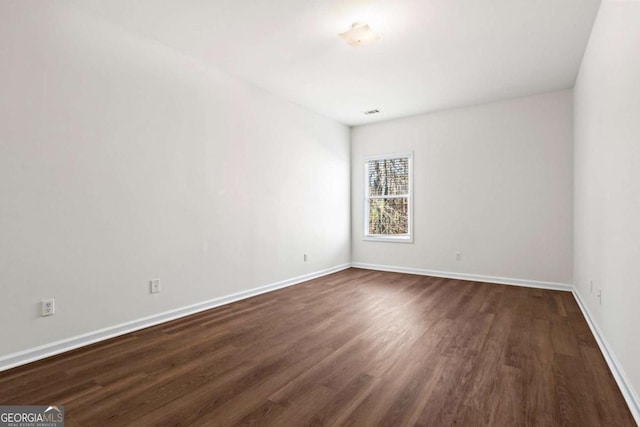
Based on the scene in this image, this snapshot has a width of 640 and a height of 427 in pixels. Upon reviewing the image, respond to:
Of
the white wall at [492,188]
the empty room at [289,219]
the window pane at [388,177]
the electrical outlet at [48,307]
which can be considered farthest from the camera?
the window pane at [388,177]

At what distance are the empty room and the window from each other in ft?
3.23

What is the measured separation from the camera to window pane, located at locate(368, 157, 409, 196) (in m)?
5.79

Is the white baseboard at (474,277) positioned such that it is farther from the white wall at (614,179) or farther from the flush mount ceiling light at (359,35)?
the flush mount ceiling light at (359,35)

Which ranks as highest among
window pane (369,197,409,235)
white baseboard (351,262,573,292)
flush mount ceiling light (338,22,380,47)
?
flush mount ceiling light (338,22,380,47)

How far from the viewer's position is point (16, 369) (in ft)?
7.30

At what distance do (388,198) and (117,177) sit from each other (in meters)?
4.29

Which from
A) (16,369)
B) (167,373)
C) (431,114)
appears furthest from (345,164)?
(16,369)

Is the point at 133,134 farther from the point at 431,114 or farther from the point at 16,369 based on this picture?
the point at 431,114

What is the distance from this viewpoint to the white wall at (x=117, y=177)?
233 centimetres

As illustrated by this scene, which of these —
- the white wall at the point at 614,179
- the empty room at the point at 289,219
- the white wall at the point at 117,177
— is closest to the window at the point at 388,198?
the empty room at the point at 289,219

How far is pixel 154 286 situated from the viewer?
123 inches

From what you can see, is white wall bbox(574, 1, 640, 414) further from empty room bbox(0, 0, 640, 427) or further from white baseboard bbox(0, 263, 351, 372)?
white baseboard bbox(0, 263, 351, 372)

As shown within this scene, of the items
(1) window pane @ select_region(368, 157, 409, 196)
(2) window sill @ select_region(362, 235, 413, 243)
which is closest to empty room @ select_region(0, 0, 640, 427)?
(2) window sill @ select_region(362, 235, 413, 243)

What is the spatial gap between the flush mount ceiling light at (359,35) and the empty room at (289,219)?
0.06ft
